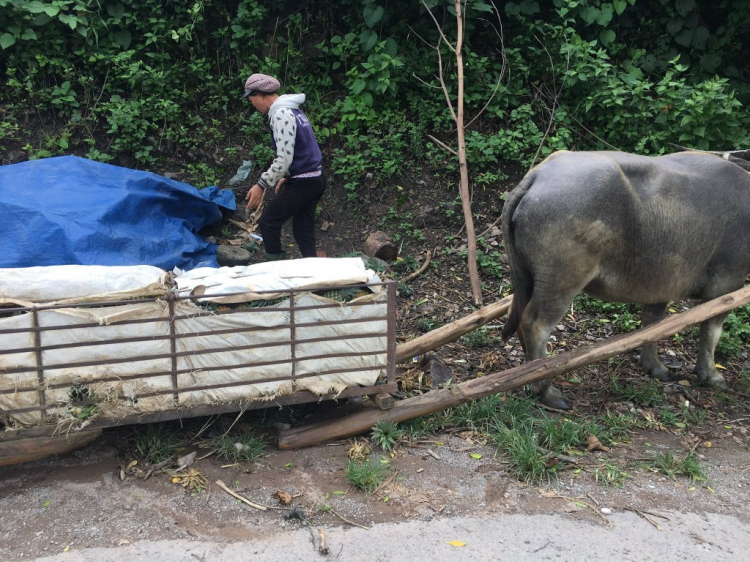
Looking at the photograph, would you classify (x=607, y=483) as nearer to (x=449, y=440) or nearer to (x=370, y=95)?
(x=449, y=440)

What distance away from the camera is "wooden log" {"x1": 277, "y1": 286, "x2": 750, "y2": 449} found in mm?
3666

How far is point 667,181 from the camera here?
4242 mm

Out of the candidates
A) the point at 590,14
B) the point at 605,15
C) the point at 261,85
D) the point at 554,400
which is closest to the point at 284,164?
the point at 261,85

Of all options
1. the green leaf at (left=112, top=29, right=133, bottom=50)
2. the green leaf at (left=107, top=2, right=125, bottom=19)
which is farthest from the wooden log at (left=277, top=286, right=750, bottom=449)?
the green leaf at (left=107, top=2, right=125, bottom=19)

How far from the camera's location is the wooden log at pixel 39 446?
126 inches

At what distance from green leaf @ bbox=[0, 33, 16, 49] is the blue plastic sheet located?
2173 mm

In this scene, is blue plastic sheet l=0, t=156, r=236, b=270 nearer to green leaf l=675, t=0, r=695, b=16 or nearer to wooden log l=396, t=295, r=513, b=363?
wooden log l=396, t=295, r=513, b=363

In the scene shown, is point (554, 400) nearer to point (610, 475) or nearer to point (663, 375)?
point (610, 475)

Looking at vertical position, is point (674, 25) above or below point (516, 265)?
above

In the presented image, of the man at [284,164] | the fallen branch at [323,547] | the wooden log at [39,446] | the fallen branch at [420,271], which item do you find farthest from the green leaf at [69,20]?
the fallen branch at [323,547]

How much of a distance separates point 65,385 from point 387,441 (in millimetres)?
1676

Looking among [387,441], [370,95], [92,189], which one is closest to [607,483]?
[387,441]

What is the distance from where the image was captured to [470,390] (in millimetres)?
3695

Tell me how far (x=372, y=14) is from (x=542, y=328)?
4407mm
